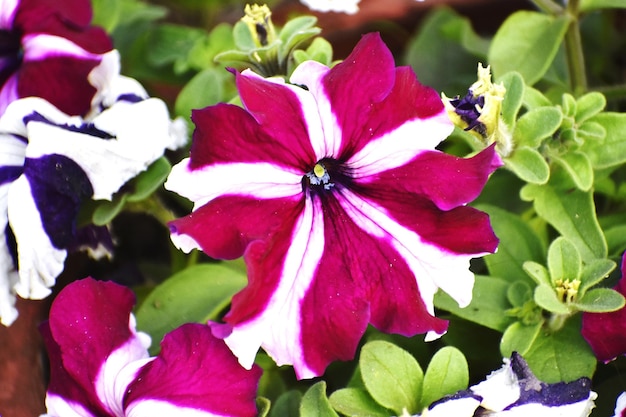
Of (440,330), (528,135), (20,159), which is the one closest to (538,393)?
(440,330)

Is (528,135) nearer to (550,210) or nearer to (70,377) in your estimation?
(550,210)

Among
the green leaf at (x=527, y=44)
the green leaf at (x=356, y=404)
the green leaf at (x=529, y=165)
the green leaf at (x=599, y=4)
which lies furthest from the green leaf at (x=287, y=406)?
the green leaf at (x=599, y=4)

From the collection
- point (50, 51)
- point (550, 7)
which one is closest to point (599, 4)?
point (550, 7)

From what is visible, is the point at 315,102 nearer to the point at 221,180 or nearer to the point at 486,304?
the point at 221,180

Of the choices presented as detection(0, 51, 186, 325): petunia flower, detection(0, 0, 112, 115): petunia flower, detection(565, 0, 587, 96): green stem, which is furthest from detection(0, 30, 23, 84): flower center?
detection(565, 0, 587, 96): green stem

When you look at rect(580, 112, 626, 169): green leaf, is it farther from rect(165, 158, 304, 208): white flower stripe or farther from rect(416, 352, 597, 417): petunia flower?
rect(165, 158, 304, 208): white flower stripe

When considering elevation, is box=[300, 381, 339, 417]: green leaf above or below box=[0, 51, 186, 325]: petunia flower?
below
